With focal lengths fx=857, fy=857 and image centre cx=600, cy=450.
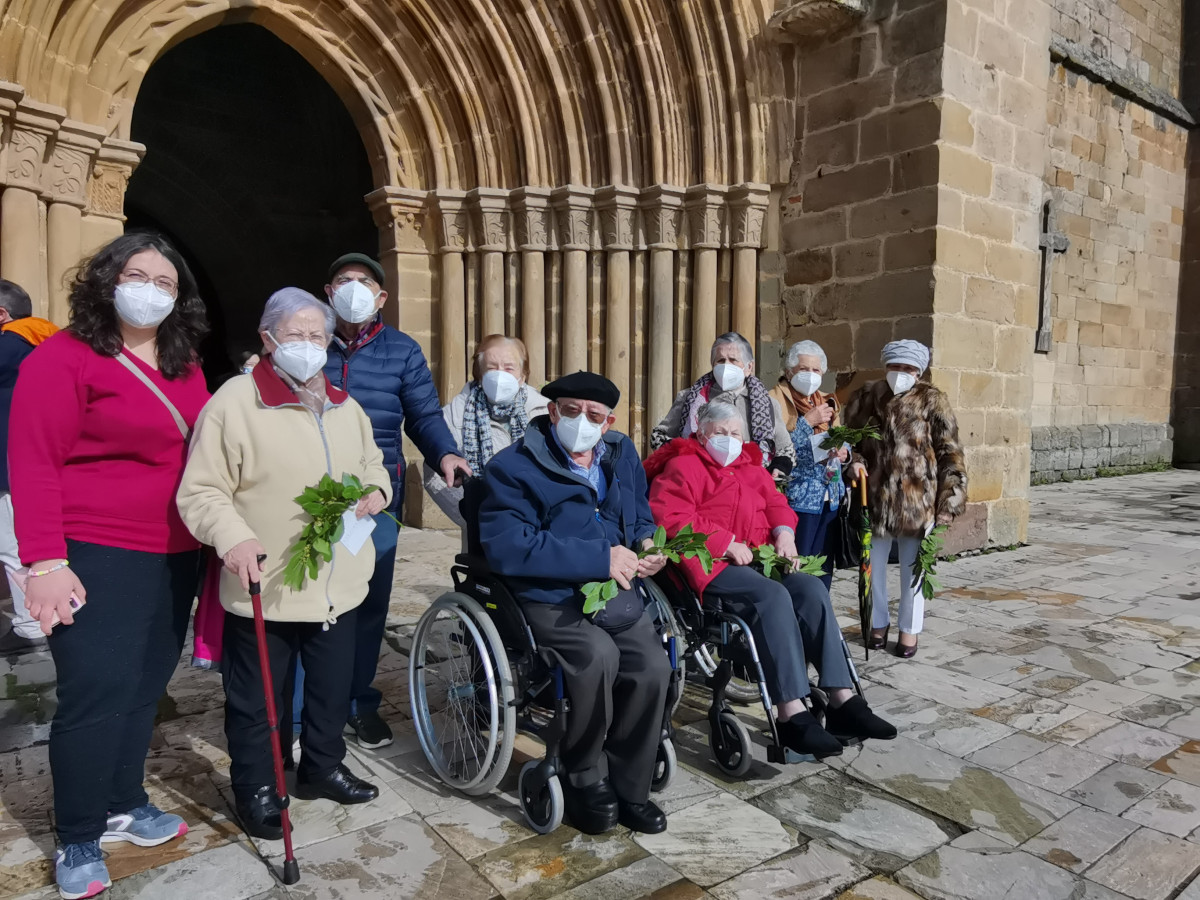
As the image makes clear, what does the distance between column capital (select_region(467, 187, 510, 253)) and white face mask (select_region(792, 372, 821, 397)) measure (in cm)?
340

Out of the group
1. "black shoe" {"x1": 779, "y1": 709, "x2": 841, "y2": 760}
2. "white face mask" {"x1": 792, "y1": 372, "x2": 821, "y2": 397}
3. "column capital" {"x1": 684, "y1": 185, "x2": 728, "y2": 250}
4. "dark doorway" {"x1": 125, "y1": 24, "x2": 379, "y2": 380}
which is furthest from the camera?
"dark doorway" {"x1": 125, "y1": 24, "x2": 379, "y2": 380}

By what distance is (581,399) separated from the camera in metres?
2.55

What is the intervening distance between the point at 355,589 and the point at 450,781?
669 millimetres

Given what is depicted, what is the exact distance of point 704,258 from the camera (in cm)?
659

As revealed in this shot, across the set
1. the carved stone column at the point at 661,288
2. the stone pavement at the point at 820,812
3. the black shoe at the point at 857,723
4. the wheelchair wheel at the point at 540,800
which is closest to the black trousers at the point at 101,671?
the stone pavement at the point at 820,812

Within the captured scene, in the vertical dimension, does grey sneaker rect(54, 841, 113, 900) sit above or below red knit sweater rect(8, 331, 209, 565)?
below

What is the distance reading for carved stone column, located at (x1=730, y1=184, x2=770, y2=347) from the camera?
6.52 meters

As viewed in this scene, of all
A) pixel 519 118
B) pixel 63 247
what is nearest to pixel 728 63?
pixel 519 118

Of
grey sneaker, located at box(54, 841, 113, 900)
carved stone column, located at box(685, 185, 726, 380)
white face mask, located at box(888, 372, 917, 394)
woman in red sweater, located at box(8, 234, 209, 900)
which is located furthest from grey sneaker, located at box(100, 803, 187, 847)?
carved stone column, located at box(685, 185, 726, 380)

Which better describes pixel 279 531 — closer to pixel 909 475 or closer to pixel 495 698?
pixel 495 698

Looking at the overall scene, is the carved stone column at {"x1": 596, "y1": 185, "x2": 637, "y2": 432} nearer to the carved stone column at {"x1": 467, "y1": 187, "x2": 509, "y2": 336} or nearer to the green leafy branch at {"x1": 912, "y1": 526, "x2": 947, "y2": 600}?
the carved stone column at {"x1": 467, "y1": 187, "x2": 509, "y2": 336}

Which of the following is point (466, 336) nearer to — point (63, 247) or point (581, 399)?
point (63, 247)

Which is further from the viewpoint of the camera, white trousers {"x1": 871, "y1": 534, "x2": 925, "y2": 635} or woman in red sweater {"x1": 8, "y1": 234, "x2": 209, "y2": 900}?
white trousers {"x1": 871, "y1": 534, "x2": 925, "y2": 635}

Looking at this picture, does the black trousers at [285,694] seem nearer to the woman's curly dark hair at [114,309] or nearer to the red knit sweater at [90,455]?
the red knit sweater at [90,455]
